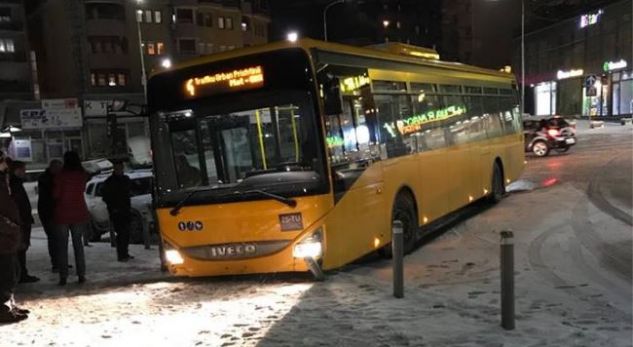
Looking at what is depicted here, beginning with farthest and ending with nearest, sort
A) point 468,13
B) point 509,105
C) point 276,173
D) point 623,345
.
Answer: point 468,13 < point 509,105 < point 276,173 < point 623,345

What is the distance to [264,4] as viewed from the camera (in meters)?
77.4

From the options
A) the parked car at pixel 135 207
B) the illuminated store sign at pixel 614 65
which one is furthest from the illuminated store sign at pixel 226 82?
the illuminated store sign at pixel 614 65

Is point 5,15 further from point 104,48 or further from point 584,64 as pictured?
point 584,64

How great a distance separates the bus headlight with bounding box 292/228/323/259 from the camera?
7.69 m

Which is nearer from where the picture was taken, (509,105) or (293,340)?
(293,340)

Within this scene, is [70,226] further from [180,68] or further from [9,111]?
[9,111]

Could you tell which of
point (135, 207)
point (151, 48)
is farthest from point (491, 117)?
point (151, 48)

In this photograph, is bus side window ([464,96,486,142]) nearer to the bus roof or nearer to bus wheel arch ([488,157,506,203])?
bus wheel arch ([488,157,506,203])

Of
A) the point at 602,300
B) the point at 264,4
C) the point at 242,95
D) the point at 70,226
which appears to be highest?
the point at 264,4

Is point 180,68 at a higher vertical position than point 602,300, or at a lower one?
higher

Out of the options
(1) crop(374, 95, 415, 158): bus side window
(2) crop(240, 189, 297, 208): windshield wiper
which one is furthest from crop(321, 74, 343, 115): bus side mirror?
(1) crop(374, 95, 415, 158): bus side window

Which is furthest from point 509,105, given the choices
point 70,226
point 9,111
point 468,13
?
point 468,13

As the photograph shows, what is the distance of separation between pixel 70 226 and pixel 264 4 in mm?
71826

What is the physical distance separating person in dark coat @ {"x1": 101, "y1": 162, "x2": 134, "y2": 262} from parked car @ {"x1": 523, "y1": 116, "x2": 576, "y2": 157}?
865 inches
